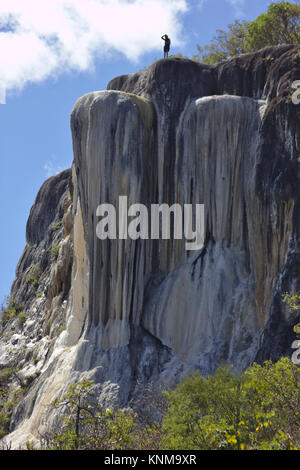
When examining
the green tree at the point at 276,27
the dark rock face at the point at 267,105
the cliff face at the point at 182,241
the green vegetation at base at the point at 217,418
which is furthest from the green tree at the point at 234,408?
the green tree at the point at 276,27

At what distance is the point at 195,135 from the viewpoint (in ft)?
68.0

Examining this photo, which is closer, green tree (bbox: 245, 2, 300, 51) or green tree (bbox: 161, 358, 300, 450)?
green tree (bbox: 161, 358, 300, 450)

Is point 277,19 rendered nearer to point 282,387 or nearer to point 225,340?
point 225,340

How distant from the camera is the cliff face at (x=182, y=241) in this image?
18.8m

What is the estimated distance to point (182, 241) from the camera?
67.4ft

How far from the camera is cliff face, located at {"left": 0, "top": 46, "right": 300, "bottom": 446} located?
18812 mm

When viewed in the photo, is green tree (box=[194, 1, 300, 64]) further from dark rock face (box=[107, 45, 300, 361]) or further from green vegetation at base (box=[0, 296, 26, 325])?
green vegetation at base (box=[0, 296, 26, 325])

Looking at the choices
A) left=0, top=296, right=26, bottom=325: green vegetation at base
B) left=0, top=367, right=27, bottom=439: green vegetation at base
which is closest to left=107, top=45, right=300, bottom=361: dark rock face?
left=0, top=367, right=27, bottom=439: green vegetation at base

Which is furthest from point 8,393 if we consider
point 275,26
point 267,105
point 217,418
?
point 275,26

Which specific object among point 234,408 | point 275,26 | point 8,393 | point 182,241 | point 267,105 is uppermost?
point 275,26

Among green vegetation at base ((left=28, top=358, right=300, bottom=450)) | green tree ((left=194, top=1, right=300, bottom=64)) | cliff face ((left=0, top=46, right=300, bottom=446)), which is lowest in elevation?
green vegetation at base ((left=28, top=358, right=300, bottom=450))

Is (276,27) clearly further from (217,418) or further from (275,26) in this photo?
(217,418)

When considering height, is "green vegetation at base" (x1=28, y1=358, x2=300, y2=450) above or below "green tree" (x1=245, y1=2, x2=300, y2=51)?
below
